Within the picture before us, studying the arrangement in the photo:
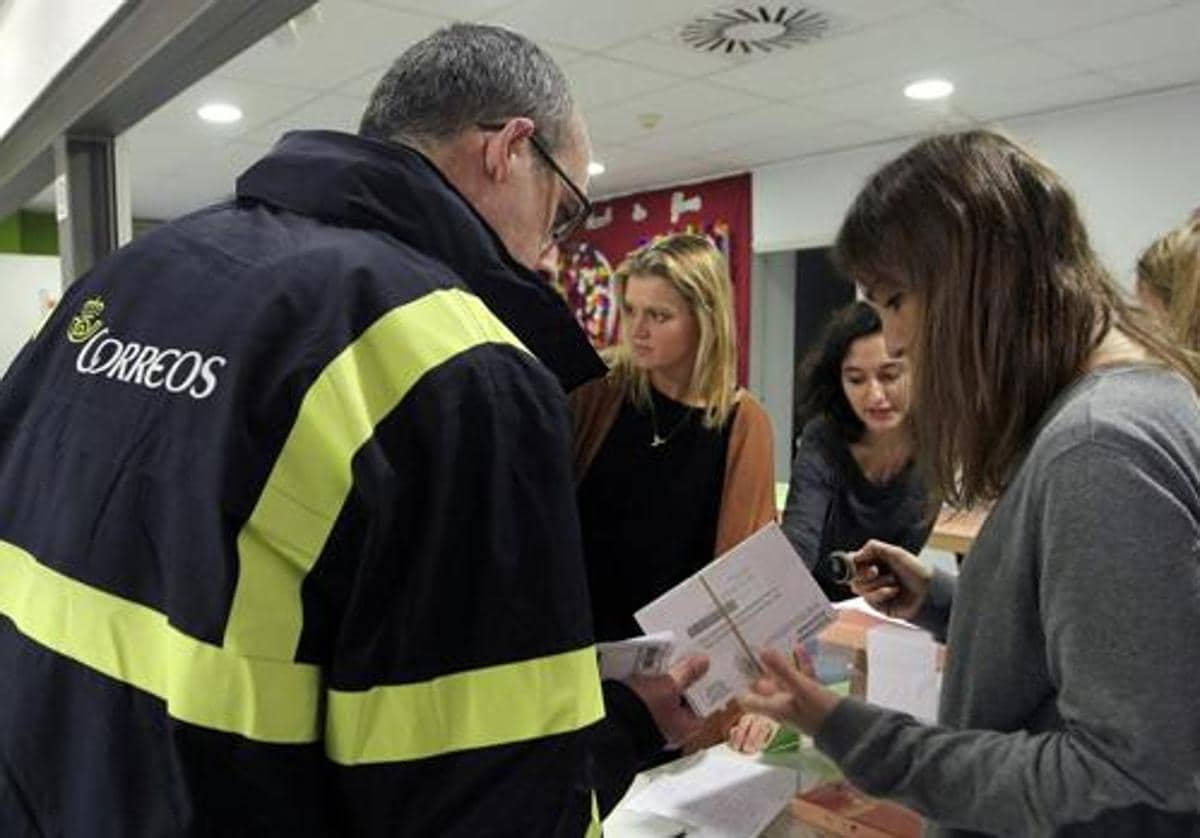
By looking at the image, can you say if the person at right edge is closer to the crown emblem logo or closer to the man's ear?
the man's ear

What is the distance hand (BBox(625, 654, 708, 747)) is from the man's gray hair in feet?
1.73

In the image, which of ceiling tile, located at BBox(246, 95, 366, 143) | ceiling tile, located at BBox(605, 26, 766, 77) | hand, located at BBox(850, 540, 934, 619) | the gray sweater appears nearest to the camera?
the gray sweater

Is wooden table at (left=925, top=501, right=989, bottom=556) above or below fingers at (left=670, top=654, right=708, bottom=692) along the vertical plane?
below

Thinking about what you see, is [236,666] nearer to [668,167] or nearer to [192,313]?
[192,313]

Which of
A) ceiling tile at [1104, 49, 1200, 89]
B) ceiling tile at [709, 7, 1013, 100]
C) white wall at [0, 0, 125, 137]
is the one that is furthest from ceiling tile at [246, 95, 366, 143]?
ceiling tile at [1104, 49, 1200, 89]

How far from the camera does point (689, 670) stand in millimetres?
1087

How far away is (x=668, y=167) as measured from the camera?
676cm

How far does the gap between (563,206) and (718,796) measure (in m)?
0.85

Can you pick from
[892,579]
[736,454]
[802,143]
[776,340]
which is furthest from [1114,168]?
[892,579]

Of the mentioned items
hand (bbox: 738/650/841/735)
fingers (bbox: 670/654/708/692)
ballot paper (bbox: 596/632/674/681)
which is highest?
ballot paper (bbox: 596/632/674/681)

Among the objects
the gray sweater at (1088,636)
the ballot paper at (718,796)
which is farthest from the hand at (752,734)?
the gray sweater at (1088,636)

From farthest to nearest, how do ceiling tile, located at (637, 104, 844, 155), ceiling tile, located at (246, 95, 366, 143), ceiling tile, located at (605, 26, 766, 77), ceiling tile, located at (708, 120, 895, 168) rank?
1. ceiling tile, located at (708, 120, 895, 168)
2. ceiling tile, located at (637, 104, 844, 155)
3. ceiling tile, located at (246, 95, 366, 143)
4. ceiling tile, located at (605, 26, 766, 77)

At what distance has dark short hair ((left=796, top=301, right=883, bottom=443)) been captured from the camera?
2291 millimetres

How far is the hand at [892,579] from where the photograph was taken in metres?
1.26
